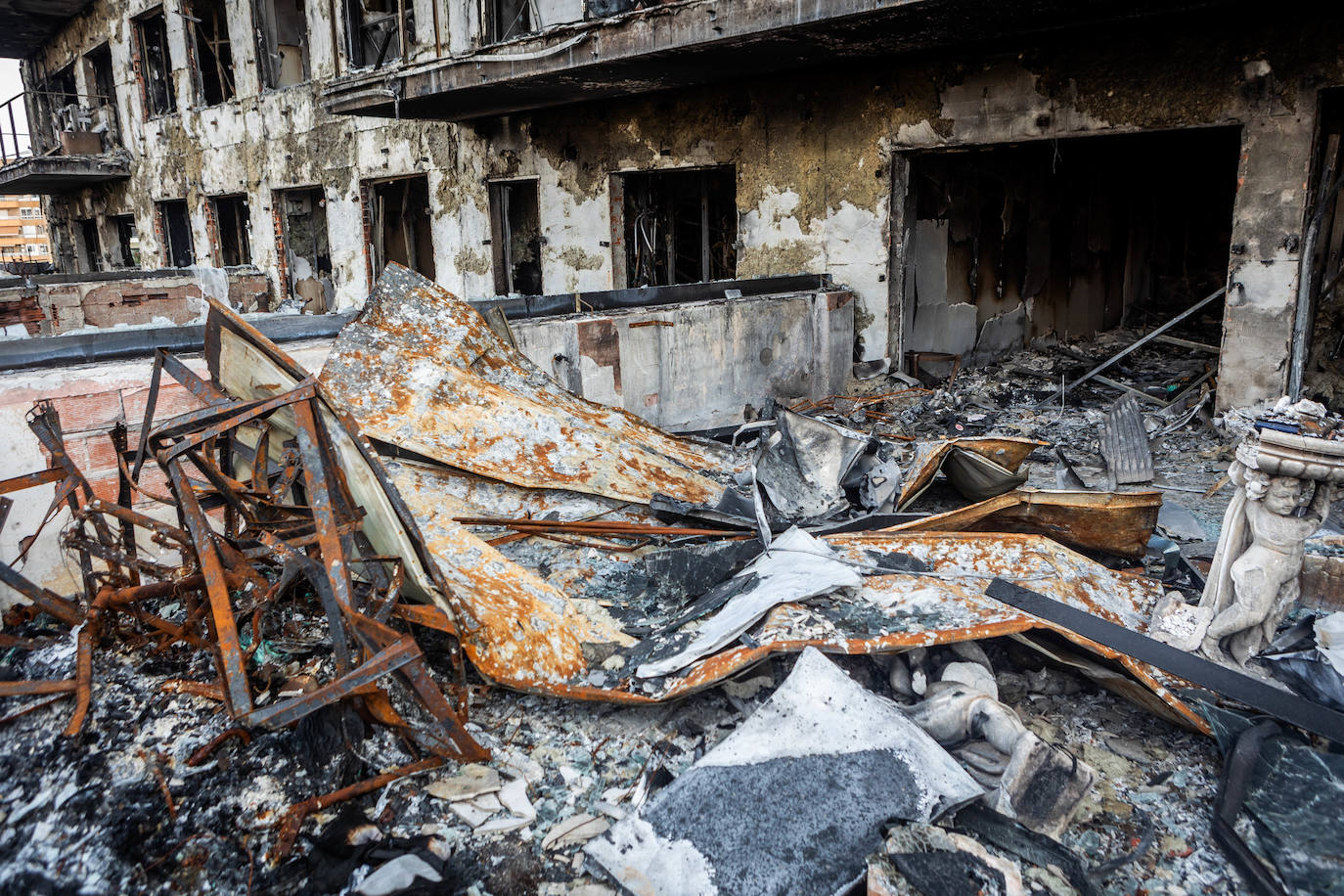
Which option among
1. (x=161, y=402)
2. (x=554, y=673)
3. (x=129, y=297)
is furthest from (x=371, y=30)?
(x=554, y=673)

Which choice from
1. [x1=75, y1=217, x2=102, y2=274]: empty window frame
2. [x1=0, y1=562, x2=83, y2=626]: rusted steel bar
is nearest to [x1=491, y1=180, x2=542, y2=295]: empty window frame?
[x1=0, y1=562, x2=83, y2=626]: rusted steel bar

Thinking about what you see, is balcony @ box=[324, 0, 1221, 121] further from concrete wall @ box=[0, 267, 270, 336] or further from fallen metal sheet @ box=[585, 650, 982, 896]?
fallen metal sheet @ box=[585, 650, 982, 896]

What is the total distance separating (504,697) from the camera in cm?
322

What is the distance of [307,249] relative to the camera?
47.0 feet

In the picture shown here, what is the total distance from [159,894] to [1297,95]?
7.83 metres

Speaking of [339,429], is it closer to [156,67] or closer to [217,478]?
[217,478]

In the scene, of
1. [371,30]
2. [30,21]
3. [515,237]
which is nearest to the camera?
[515,237]

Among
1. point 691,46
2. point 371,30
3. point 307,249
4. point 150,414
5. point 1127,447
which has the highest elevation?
point 371,30

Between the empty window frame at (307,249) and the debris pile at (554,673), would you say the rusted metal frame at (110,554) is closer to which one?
the debris pile at (554,673)

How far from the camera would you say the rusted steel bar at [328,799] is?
8.09 ft

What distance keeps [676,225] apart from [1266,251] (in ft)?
20.9

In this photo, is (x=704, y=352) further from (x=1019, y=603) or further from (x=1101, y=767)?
(x=1101, y=767)

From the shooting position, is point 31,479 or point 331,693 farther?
point 31,479

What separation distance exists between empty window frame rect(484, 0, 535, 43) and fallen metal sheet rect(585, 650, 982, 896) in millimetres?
9824
